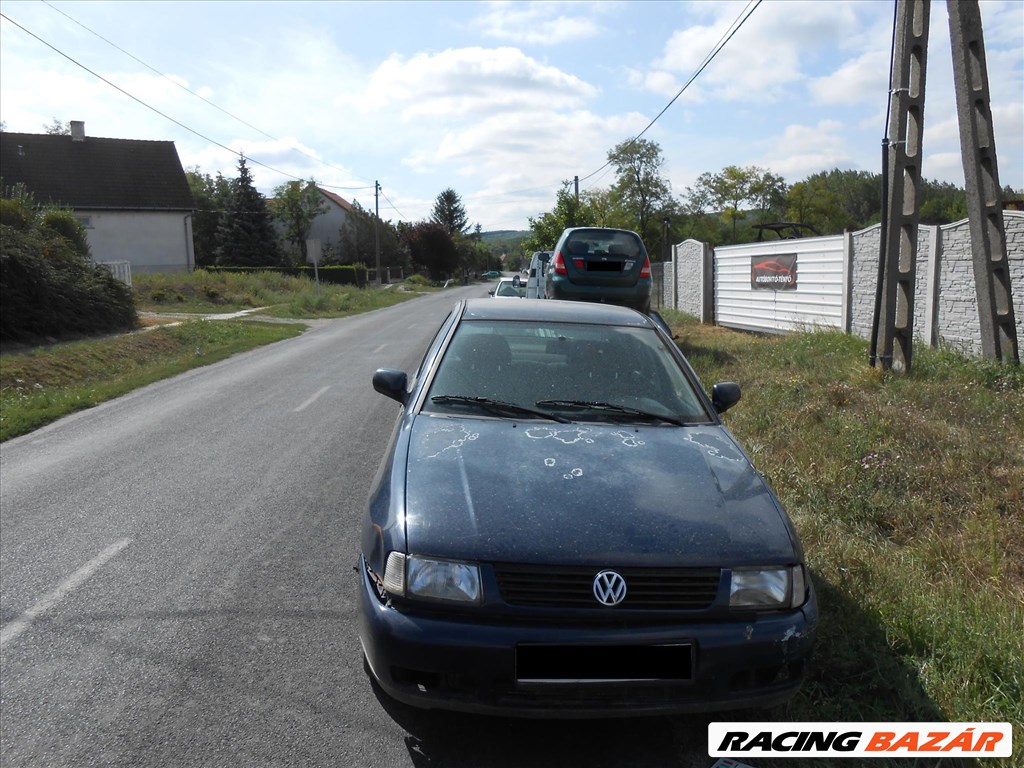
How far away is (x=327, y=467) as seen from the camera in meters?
7.05

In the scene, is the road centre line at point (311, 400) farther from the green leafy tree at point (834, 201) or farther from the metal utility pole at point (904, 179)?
the green leafy tree at point (834, 201)

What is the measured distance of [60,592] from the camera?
4.45 metres

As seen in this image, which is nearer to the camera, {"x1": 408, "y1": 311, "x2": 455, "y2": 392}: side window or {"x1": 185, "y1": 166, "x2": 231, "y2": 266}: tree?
{"x1": 408, "y1": 311, "x2": 455, "y2": 392}: side window

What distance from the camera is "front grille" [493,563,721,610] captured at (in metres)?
2.80

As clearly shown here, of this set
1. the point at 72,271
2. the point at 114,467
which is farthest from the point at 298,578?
the point at 72,271

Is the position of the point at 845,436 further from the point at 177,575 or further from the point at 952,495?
the point at 177,575

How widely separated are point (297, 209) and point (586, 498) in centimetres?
6890

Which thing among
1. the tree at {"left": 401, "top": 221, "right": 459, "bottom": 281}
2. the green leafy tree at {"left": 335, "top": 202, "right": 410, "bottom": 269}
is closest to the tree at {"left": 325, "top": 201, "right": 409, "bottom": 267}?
the green leafy tree at {"left": 335, "top": 202, "right": 410, "bottom": 269}

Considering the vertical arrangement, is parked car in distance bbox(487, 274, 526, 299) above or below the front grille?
above

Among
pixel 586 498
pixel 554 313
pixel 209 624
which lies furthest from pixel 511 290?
pixel 586 498

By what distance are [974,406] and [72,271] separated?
17.9 meters

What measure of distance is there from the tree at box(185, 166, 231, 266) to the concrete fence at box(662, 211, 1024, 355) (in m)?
47.2

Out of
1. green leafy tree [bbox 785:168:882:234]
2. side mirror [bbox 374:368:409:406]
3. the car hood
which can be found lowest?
the car hood

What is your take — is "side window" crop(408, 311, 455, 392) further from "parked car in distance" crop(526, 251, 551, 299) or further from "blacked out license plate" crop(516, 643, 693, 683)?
"parked car in distance" crop(526, 251, 551, 299)
